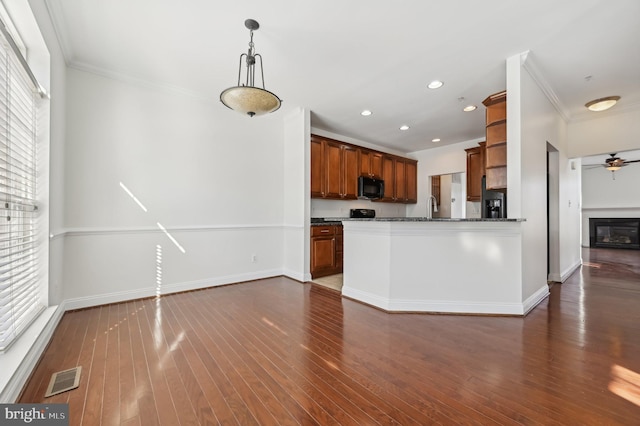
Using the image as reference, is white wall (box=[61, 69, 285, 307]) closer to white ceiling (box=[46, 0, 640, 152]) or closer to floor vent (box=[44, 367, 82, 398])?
white ceiling (box=[46, 0, 640, 152])

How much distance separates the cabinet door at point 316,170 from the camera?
4.95 m

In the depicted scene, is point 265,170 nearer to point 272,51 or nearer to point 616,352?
point 272,51

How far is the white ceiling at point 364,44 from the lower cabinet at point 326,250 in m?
2.14

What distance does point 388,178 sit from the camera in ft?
20.9

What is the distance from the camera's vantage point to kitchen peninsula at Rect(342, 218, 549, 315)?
2.86 meters

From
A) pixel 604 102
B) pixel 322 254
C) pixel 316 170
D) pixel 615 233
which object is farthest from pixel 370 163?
pixel 615 233

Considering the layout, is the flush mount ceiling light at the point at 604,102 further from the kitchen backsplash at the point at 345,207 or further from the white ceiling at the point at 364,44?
the kitchen backsplash at the point at 345,207

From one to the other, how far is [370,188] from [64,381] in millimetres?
5249

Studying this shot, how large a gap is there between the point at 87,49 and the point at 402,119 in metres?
4.38

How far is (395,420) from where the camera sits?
55.4 inches

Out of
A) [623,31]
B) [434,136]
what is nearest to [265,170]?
[434,136]

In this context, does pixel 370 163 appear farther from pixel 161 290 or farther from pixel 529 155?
pixel 161 290

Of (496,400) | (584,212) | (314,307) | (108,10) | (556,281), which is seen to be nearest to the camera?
(496,400)

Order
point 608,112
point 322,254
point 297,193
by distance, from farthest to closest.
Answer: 1. point 322,254
2. point 297,193
3. point 608,112
